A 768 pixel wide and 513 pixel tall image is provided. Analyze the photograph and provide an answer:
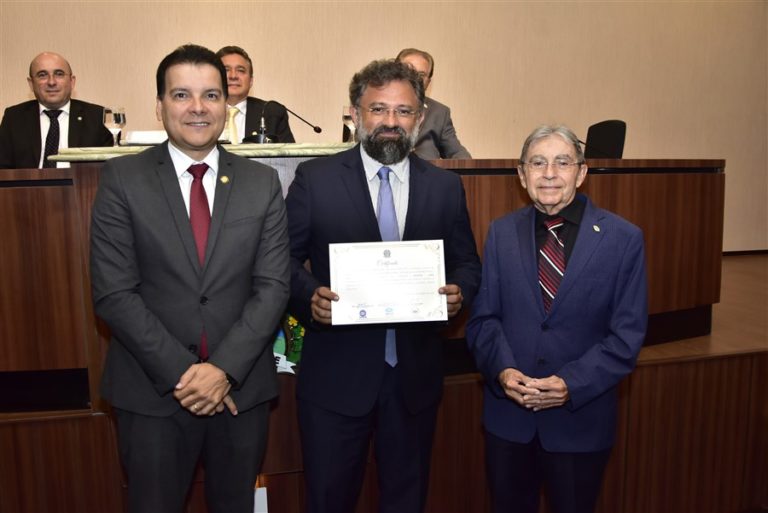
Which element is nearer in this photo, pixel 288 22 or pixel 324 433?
pixel 324 433

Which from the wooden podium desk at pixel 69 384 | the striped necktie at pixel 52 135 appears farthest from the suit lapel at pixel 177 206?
the striped necktie at pixel 52 135

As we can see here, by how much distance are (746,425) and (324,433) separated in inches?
99.5

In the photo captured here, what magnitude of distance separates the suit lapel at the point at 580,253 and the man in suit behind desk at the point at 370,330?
285 mm

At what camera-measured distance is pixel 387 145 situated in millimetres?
1881

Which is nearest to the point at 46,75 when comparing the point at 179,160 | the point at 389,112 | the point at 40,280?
the point at 40,280

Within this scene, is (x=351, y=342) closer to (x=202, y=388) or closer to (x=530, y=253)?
(x=202, y=388)

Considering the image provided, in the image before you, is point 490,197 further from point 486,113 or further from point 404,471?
point 486,113

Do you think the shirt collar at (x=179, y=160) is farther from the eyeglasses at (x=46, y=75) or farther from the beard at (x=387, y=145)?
the eyeglasses at (x=46, y=75)

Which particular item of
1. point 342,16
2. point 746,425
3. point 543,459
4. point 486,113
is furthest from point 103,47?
point 746,425

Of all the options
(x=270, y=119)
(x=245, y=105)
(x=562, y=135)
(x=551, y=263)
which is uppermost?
(x=245, y=105)

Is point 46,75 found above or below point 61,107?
above

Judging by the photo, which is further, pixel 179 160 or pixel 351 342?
pixel 351 342

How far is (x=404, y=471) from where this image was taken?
1.95 m

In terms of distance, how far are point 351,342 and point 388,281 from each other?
0.24m
